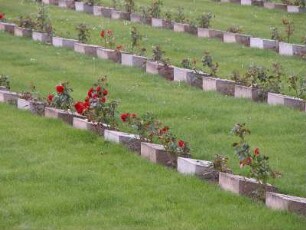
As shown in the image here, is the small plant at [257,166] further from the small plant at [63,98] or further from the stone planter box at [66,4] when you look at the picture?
the stone planter box at [66,4]

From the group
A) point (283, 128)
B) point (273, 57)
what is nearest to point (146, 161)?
point (283, 128)

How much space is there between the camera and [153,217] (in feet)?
30.7

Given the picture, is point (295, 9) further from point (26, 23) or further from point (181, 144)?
point (181, 144)

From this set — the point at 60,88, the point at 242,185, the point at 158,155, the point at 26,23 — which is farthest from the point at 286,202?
the point at 26,23

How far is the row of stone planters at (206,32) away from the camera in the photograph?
1878 cm

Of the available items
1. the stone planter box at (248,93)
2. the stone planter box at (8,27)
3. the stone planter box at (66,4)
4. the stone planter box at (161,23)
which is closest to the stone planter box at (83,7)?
the stone planter box at (66,4)

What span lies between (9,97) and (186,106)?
108 inches

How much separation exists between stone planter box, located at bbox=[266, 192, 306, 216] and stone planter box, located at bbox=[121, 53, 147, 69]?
25.9ft

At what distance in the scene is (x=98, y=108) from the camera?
12500 mm

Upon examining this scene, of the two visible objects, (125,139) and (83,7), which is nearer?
(125,139)

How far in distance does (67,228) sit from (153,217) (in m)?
0.88

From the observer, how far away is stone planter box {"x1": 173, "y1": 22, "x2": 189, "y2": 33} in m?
21.5

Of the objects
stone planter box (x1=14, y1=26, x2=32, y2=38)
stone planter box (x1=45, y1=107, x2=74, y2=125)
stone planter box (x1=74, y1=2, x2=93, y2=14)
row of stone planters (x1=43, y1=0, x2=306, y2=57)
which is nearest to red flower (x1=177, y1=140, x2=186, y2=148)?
stone planter box (x1=45, y1=107, x2=74, y2=125)

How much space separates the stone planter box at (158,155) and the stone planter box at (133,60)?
5.93 meters
